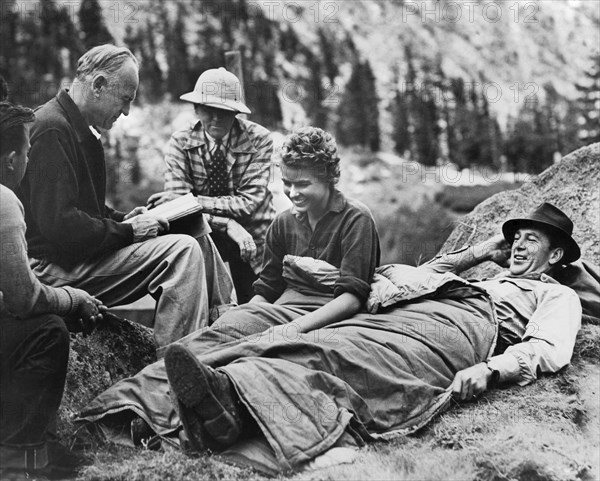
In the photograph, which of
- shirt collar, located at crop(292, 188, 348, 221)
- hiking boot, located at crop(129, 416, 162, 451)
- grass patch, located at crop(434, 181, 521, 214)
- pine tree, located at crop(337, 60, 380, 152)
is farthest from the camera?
pine tree, located at crop(337, 60, 380, 152)

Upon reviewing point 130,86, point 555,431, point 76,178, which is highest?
point 130,86

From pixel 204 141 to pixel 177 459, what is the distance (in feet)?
12.1

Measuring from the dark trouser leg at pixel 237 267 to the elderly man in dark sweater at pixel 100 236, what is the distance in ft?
5.10

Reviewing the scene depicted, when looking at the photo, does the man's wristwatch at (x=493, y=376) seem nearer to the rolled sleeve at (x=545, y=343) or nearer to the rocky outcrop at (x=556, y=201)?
the rolled sleeve at (x=545, y=343)

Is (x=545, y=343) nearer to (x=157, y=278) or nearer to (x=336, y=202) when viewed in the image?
(x=336, y=202)

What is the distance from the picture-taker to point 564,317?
6.92 meters

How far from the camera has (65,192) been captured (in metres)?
6.32

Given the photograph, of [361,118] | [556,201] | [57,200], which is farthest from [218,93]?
[361,118]

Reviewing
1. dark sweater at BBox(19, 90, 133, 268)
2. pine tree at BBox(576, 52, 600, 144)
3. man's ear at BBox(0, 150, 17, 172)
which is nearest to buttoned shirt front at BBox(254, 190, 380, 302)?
dark sweater at BBox(19, 90, 133, 268)

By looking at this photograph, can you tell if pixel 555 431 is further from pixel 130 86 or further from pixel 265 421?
pixel 130 86

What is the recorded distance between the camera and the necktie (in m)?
8.38

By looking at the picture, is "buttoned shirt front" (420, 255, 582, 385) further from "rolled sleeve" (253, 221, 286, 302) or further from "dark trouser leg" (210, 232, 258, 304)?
"dark trouser leg" (210, 232, 258, 304)

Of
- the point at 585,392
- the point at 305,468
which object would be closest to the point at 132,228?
the point at 305,468

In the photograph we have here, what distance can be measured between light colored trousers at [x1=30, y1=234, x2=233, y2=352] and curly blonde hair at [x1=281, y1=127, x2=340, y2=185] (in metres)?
0.96
